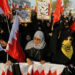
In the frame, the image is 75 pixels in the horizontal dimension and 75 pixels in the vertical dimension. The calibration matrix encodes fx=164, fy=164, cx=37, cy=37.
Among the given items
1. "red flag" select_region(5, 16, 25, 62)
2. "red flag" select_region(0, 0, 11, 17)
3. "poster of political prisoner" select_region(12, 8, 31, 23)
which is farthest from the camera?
"poster of political prisoner" select_region(12, 8, 31, 23)

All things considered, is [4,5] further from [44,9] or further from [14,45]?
[44,9]

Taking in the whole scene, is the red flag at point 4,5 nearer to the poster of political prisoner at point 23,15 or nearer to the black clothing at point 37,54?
the black clothing at point 37,54

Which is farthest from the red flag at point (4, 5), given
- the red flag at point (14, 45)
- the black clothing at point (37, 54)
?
the black clothing at point (37, 54)

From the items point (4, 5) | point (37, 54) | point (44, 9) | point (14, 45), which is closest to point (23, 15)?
point (44, 9)

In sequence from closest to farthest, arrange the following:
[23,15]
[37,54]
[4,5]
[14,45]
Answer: [14,45]
[37,54]
[4,5]
[23,15]

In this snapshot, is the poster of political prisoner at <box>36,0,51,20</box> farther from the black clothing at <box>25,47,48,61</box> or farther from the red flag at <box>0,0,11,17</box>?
the black clothing at <box>25,47,48,61</box>

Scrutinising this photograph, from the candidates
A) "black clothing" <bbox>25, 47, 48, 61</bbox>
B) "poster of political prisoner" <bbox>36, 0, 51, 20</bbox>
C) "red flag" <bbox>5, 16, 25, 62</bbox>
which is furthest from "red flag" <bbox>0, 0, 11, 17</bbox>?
"poster of political prisoner" <bbox>36, 0, 51, 20</bbox>

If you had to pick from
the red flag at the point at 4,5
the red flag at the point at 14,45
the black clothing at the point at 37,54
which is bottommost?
the black clothing at the point at 37,54

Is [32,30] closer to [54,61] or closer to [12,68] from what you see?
[54,61]

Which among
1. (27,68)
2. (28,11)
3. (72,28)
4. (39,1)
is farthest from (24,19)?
(27,68)

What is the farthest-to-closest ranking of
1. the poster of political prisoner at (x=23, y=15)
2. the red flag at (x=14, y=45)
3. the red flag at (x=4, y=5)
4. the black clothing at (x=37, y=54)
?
the poster of political prisoner at (x=23, y=15)
the red flag at (x=4, y=5)
the black clothing at (x=37, y=54)
the red flag at (x=14, y=45)

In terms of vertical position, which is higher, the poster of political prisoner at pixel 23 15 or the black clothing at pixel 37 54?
the poster of political prisoner at pixel 23 15

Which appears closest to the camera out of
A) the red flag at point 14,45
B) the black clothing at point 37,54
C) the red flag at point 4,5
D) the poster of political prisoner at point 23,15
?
the red flag at point 14,45

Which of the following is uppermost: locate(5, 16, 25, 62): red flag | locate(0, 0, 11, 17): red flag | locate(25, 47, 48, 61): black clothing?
locate(0, 0, 11, 17): red flag
